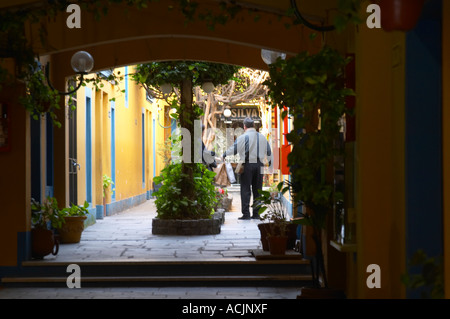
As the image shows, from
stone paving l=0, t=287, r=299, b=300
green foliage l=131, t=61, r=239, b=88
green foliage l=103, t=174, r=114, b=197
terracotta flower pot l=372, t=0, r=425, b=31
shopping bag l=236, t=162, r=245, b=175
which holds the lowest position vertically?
stone paving l=0, t=287, r=299, b=300

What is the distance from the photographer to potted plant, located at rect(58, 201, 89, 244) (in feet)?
32.9

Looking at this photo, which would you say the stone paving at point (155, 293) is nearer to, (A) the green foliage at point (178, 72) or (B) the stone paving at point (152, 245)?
(B) the stone paving at point (152, 245)

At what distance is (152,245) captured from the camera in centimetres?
991

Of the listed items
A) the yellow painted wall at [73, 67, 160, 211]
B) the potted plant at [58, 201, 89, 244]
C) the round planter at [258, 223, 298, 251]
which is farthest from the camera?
the yellow painted wall at [73, 67, 160, 211]

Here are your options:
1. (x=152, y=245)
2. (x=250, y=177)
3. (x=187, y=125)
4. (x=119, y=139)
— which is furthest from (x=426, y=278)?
(x=119, y=139)

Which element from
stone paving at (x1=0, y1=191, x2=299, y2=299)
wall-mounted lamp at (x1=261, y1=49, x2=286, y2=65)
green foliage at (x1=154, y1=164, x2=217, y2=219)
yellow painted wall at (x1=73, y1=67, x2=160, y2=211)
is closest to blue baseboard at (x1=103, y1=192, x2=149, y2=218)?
yellow painted wall at (x1=73, y1=67, x2=160, y2=211)

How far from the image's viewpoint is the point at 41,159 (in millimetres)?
9391

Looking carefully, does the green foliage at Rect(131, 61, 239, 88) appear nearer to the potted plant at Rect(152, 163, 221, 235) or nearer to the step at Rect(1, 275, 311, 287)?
the potted plant at Rect(152, 163, 221, 235)

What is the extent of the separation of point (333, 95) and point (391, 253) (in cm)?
126

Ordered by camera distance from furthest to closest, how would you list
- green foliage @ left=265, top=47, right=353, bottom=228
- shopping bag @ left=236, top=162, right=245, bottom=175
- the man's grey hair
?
the man's grey hair
shopping bag @ left=236, top=162, right=245, bottom=175
green foliage @ left=265, top=47, right=353, bottom=228

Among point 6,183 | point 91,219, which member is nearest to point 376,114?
point 6,183

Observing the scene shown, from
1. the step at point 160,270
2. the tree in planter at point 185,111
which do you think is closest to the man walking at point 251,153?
the tree in planter at point 185,111

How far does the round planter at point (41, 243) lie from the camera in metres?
8.33

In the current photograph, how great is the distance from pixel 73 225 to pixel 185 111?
9.47ft
